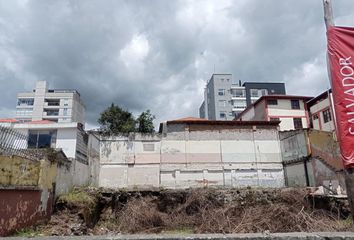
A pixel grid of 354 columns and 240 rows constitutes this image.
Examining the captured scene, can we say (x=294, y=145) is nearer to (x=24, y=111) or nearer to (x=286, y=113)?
(x=286, y=113)

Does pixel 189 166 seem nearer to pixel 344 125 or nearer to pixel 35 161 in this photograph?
pixel 35 161

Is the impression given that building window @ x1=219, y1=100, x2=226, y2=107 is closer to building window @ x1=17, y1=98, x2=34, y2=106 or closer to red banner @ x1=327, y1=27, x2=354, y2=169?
building window @ x1=17, y1=98, x2=34, y2=106

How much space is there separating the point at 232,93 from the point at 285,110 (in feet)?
86.6

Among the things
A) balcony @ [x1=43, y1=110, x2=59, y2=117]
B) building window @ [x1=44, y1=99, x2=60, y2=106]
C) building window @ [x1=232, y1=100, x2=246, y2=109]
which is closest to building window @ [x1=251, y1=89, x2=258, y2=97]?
building window @ [x1=232, y1=100, x2=246, y2=109]

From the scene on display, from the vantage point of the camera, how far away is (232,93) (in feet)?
189

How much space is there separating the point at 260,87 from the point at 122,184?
43556 mm

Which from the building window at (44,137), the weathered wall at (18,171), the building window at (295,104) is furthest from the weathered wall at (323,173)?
the building window at (44,137)

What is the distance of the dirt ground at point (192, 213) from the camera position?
803 cm

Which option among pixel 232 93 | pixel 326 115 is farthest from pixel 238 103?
pixel 326 115

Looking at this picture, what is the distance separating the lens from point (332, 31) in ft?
11.0

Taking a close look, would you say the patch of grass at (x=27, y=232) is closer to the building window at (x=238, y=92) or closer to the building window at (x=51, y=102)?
the building window at (x=238, y=92)

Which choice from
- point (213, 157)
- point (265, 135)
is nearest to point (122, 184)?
point (213, 157)

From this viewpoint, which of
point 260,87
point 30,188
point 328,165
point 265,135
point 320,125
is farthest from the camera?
point 260,87

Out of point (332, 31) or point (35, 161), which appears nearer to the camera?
point (332, 31)
